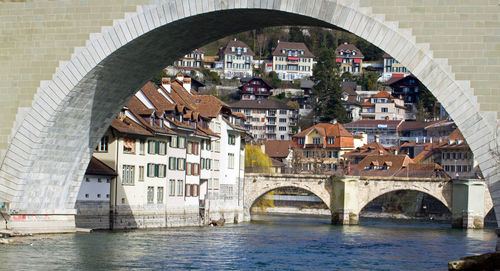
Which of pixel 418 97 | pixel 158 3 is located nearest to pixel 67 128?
pixel 158 3

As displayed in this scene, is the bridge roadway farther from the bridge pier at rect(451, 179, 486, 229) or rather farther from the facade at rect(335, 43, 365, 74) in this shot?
the facade at rect(335, 43, 365, 74)

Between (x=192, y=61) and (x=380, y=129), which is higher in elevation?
(x=192, y=61)

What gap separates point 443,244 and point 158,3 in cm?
→ 2293

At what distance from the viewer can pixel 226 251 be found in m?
31.4

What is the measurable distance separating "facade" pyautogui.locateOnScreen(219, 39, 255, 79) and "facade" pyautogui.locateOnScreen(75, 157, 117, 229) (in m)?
113

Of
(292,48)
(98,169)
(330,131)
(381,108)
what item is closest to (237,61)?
(292,48)

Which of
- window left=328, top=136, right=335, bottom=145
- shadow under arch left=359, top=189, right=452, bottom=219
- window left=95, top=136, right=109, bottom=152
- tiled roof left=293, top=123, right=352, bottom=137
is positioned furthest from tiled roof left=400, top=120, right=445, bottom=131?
window left=95, top=136, right=109, bottom=152

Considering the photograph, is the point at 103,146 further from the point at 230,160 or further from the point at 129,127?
the point at 230,160

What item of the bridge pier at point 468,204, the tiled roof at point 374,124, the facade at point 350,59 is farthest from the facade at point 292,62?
the bridge pier at point 468,204

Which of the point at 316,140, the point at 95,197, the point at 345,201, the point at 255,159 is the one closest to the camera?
the point at 95,197

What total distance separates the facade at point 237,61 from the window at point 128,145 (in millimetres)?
110575

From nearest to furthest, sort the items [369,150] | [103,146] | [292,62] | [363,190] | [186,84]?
[103,146] < [186,84] < [363,190] < [369,150] < [292,62]

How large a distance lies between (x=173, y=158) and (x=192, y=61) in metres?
107

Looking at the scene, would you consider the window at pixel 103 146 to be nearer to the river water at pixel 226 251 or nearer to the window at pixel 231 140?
the river water at pixel 226 251
